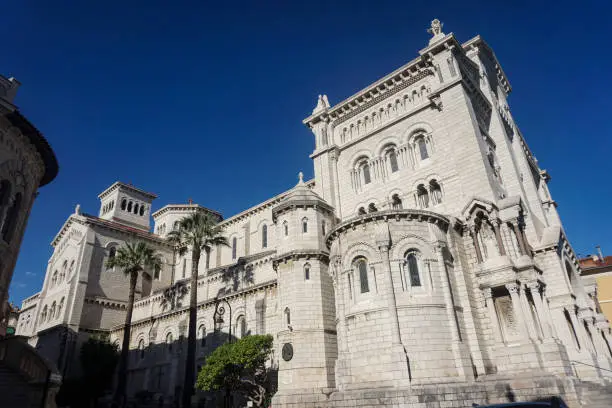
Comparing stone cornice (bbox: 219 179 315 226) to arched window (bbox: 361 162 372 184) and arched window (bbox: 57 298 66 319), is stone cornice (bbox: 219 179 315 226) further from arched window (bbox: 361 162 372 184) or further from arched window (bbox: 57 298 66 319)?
arched window (bbox: 57 298 66 319)

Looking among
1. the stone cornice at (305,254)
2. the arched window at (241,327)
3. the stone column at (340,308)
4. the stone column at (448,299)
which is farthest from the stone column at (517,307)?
the arched window at (241,327)

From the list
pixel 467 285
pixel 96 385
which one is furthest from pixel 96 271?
pixel 467 285

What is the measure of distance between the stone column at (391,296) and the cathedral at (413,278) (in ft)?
0.28

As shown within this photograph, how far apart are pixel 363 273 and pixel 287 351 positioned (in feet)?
20.1

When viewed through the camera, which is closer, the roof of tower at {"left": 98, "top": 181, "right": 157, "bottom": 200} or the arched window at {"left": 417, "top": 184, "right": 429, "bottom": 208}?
the arched window at {"left": 417, "top": 184, "right": 429, "bottom": 208}

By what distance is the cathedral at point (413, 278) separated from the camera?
1808cm

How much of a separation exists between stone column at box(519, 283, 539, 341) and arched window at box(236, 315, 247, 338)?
19.0 m

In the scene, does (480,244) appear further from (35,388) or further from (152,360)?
(152,360)

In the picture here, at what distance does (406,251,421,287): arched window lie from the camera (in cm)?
1995

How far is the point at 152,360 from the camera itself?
36.5 m

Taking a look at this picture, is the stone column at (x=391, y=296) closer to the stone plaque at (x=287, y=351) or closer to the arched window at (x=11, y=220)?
the stone plaque at (x=287, y=351)

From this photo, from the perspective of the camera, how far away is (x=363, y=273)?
68.8 feet

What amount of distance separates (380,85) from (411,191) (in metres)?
9.04

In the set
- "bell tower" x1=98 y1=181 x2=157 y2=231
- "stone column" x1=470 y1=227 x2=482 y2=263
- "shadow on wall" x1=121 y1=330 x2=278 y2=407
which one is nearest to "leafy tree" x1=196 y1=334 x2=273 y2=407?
"shadow on wall" x1=121 y1=330 x2=278 y2=407
